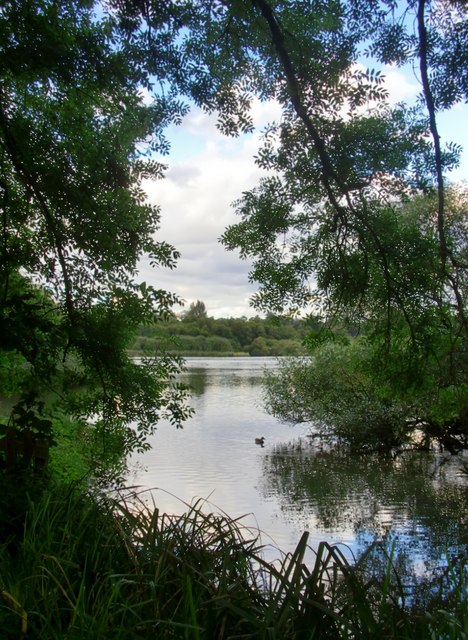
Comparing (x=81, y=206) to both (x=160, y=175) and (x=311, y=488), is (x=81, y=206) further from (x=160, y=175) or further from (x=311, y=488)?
(x=311, y=488)

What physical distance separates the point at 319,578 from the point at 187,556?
78 cm

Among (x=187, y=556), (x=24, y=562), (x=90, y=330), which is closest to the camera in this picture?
(x=24, y=562)

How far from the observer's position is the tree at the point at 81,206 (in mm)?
4582

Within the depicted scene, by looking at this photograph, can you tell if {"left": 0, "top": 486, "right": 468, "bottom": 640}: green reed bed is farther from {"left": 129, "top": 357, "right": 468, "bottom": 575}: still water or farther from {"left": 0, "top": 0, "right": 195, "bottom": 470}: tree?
{"left": 129, "top": 357, "right": 468, "bottom": 575}: still water

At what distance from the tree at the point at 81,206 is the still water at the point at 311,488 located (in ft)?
4.07

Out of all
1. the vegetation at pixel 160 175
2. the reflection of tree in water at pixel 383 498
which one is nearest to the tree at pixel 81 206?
the vegetation at pixel 160 175

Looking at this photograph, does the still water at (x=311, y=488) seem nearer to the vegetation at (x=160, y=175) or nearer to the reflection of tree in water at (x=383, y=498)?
the reflection of tree in water at (x=383, y=498)

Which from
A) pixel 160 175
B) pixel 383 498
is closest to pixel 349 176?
pixel 160 175

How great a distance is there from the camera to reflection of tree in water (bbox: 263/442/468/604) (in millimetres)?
7906

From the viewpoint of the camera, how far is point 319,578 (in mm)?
2006

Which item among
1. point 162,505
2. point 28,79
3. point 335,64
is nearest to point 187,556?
point 335,64

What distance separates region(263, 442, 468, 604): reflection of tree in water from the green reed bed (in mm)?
4783

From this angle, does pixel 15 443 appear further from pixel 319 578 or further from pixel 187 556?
pixel 319 578

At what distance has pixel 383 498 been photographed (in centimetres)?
1065
